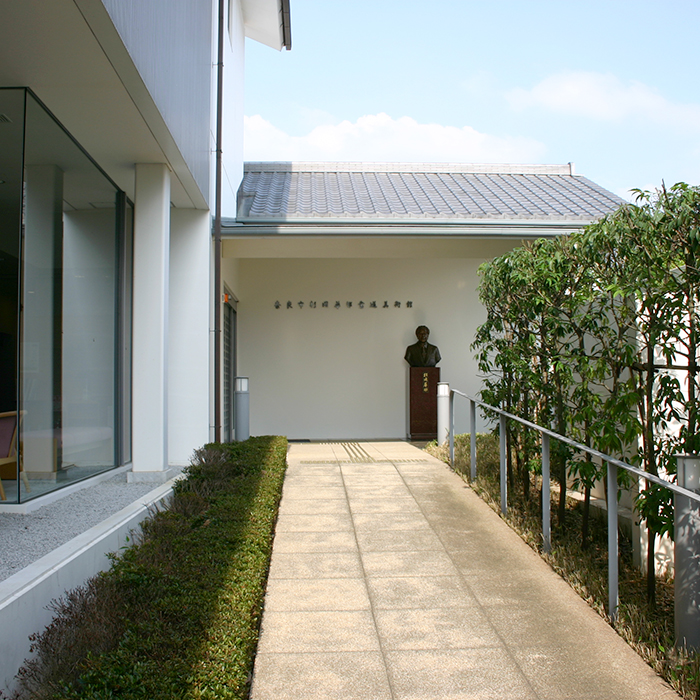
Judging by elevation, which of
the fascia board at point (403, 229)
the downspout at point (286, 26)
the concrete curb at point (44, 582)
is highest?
the downspout at point (286, 26)

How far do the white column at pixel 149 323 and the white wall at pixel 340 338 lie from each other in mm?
5373

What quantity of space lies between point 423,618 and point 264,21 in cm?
1018

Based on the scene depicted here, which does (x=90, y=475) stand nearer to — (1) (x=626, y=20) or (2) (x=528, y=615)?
(2) (x=528, y=615)

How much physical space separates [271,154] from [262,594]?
5008 cm

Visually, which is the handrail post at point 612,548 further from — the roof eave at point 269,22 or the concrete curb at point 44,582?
the roof eave at point 269,22

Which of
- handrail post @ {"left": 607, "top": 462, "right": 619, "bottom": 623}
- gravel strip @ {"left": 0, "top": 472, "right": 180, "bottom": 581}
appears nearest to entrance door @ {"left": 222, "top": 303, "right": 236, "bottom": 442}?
gravel strip @ {"left": 0, "top": 472, "right": 180, "bottom": 581}

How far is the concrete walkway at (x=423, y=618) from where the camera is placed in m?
2.42

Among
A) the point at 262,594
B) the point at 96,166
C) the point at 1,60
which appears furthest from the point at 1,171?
the point at 262,594

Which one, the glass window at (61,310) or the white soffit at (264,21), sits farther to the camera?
the white soffit at (264,21)

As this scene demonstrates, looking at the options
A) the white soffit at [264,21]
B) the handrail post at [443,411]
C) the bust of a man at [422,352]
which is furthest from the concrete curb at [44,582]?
the white soffit at [264,21]

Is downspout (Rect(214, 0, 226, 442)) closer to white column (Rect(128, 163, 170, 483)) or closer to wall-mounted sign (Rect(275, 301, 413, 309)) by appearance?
white column (Rect(128, 163, 170, 483))

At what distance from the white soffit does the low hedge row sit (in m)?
8.44

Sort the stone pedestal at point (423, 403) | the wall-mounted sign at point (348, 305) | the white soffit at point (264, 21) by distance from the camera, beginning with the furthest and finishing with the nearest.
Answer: the wall-mounted sign at point (348, 305)
the stone pedestal at point (423, 403)
the white soffit at point (264, 21)

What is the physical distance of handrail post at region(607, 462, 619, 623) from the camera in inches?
118
